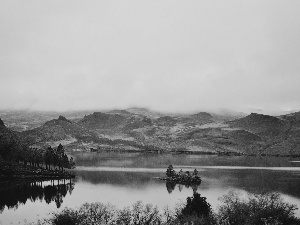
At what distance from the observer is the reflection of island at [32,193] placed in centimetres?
14575

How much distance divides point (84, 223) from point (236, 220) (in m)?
36.3

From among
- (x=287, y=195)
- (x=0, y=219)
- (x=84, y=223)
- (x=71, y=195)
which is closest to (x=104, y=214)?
(x=84, y=223)

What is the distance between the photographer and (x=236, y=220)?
91.7 meters

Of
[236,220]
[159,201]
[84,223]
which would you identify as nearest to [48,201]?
[159,201]

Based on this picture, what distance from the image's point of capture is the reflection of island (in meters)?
146

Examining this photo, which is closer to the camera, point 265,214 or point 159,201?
point 265,214

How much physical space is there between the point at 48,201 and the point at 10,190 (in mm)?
23148

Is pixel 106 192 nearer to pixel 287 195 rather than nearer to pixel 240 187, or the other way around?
pixel 240 187

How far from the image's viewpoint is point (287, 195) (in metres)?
174

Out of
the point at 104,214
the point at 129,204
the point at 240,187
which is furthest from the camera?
the point at 240,187

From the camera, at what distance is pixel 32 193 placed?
542ft

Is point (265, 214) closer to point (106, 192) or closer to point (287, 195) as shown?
point (287, 195)

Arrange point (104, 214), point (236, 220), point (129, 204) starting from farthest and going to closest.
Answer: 1. point (129, 204)
2. point (104, 214)
3. point (236, 220)

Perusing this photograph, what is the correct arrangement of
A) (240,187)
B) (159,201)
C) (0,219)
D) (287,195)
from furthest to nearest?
(240,187) → (287,195) → (159,201) → (0,219)
